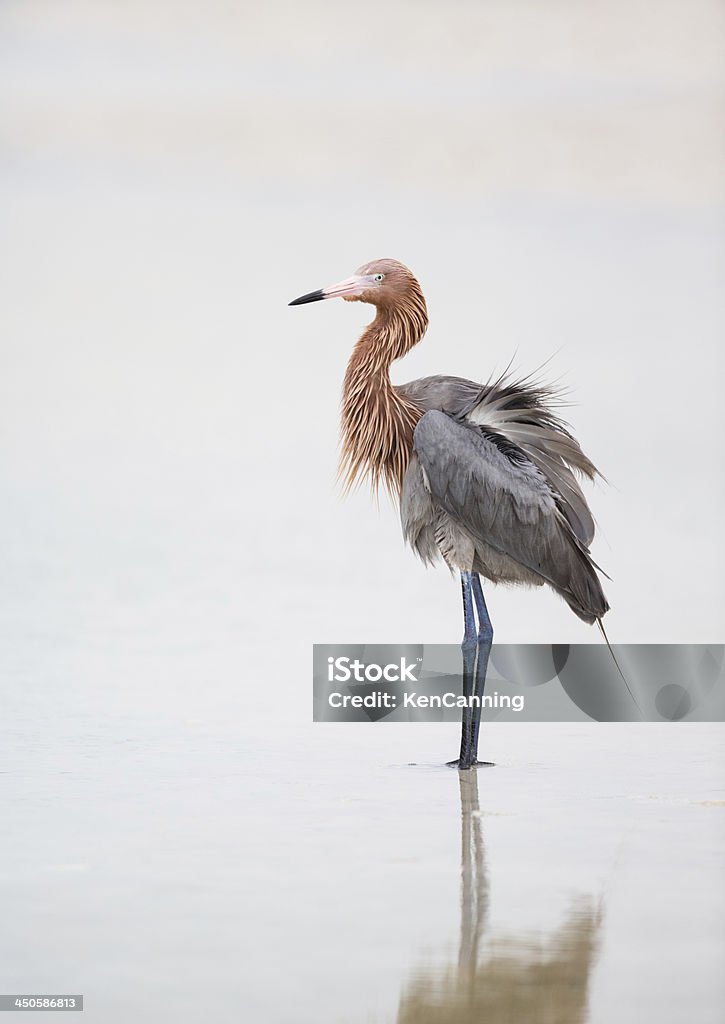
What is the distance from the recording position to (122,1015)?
2.12 metres

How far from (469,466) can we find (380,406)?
533 millimetres

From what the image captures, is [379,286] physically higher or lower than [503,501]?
higher

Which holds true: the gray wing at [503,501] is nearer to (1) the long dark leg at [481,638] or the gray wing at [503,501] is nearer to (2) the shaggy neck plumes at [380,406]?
(1) the long dark leg at [481,638]

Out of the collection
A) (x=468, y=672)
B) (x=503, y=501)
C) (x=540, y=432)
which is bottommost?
(x=468, y=672)

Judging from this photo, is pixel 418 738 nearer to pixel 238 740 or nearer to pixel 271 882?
pixel 238 740

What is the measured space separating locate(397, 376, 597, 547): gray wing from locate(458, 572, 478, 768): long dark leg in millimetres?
370

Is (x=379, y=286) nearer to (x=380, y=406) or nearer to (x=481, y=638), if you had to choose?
(x=380, y=406)

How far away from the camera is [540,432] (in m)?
4.16

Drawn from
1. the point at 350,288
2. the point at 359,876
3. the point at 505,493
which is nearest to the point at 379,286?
the point at 350,288

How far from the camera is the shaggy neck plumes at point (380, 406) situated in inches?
173

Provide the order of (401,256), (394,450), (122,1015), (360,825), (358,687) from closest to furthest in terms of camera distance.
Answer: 1. (122,1015)
2. (360,825)
3. (394,450)
4. (358,687)
5. (401,256)

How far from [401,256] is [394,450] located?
17.3 feet

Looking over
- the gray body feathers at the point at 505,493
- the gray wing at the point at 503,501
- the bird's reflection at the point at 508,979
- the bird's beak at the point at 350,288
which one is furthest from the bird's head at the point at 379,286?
the bird's reflection at the point at 508,979

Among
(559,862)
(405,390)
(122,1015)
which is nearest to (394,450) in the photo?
(405,390)
